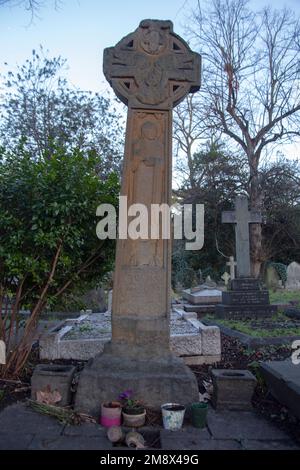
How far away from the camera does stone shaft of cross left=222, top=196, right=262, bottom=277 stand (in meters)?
12.5

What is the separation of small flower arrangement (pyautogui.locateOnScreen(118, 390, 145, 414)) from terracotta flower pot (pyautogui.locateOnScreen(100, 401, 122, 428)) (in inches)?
3.3

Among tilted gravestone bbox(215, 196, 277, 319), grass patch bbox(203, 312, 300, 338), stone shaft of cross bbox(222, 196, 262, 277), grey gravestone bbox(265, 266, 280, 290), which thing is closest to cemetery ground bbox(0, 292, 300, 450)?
grass patch bbox(203, 312, 300, 338)

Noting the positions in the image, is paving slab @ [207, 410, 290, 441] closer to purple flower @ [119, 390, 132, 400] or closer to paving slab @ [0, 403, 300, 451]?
paving slab @ [0, 403, 300, 451]

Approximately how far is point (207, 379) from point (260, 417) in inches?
45.4

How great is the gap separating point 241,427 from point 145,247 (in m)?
1.93

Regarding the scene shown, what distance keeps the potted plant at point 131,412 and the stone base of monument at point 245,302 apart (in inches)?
306

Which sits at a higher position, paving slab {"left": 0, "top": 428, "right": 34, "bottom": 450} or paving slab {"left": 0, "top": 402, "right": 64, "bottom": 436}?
paving slab {"left": 0, "top": 428, "right": 34, "bottom": 450}

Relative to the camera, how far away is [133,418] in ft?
11.3

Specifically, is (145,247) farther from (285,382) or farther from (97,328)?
(97,328)

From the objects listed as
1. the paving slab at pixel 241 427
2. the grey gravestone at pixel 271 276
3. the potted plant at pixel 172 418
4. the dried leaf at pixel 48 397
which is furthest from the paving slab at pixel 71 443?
the grey gravestone at pixel 271 276

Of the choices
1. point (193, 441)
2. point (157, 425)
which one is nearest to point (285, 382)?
point (193, 441)
